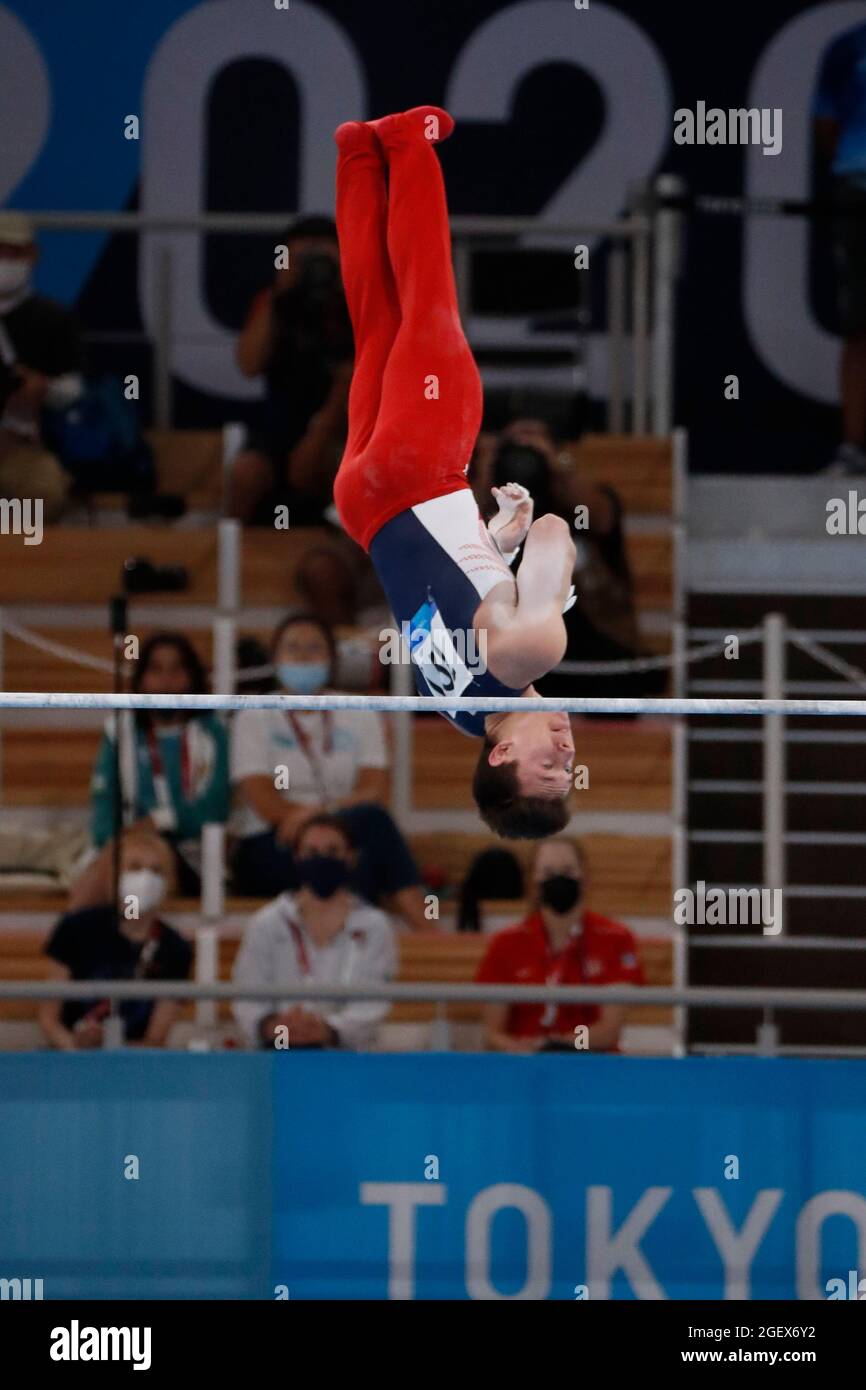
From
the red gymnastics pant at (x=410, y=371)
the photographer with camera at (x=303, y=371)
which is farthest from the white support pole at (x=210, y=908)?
the red gymnastics pant at (x=410, y=371)

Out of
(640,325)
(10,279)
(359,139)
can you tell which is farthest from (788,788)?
(10,279)

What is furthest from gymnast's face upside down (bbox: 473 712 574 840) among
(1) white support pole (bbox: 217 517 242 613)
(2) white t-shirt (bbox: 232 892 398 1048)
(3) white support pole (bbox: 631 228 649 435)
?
(3) white support pole (bbox: 631 228 649 435)

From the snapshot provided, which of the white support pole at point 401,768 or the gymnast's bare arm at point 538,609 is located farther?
the white support pole at point 401,768

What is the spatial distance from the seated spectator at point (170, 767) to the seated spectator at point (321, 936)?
19.4 inches

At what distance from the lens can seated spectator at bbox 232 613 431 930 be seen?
6590 millimetres

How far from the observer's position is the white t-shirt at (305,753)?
6.71m

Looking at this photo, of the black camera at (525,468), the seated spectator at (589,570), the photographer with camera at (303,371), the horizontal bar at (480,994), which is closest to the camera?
the horizontal bar at (480,994)

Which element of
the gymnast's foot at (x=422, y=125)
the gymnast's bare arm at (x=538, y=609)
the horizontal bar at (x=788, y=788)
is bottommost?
the gymnast's bare arm at (x=538, y=609)

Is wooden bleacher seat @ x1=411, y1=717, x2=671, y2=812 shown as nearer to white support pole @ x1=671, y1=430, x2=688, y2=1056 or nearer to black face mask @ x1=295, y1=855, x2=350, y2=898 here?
white support pole @ x1=671, y1=430, x2=688, y2=1056

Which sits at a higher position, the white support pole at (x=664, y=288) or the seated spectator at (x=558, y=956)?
the white support pole at (x=664, y=288)

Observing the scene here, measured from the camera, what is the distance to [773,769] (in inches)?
269

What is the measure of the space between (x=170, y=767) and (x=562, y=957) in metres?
1.35

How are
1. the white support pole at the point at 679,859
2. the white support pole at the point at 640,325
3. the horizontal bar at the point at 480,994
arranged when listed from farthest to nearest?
the white support pole at the point at 640,325, the white support pole at the point at 679,859, the horizontal bar at the point at 480,994

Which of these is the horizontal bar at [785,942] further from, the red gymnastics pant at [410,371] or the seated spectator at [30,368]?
the seated spectator at [30,368]
